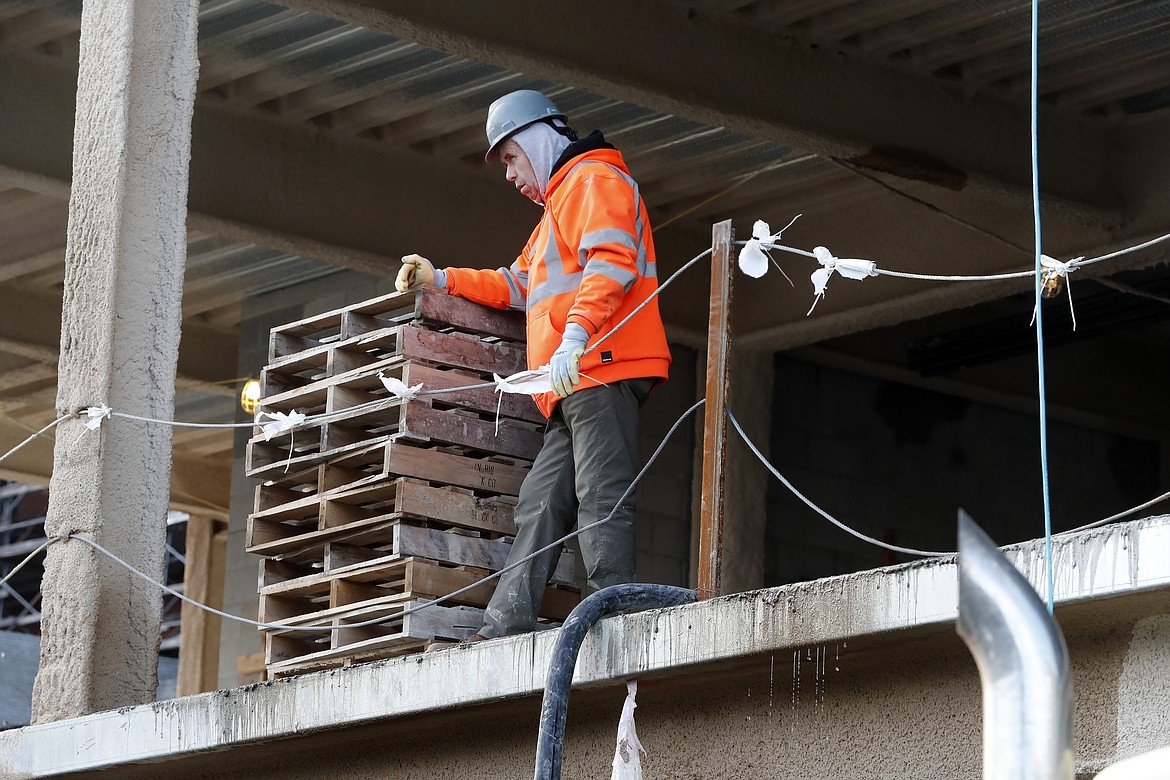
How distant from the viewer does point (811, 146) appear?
11.0 metres

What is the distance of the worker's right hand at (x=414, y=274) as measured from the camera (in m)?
7.18

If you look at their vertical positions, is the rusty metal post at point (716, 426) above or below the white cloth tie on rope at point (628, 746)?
above

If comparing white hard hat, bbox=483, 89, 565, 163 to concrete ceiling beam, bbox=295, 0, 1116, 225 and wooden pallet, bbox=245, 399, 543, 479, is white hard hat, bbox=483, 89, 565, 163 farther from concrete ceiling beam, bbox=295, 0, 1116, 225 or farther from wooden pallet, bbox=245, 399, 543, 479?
concrete ceiling beam, bbox=295, 0, 1116, 225

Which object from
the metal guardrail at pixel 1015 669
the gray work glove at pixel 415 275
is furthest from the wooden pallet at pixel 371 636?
the metal guardrail at pixel 1015 669

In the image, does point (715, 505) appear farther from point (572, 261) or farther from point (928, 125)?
point (928, 125)

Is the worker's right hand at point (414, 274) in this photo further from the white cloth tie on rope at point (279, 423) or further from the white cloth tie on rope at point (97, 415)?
the white cloth tie on rope at point (97, 415)

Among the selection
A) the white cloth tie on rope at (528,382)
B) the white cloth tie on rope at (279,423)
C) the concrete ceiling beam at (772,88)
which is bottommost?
the white cloth tie on rope at (528,382)

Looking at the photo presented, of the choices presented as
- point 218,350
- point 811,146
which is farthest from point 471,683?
point 218,350

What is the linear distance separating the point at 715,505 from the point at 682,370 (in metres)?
8.59

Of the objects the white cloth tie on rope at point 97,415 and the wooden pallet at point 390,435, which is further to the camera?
the white cloth tie on rope at point 97,415

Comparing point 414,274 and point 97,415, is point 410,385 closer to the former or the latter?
point 414,274

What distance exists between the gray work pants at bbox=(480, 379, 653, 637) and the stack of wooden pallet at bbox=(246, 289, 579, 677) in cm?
42

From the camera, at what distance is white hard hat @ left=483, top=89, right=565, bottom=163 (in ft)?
22.7

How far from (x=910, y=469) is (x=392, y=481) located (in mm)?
9315
